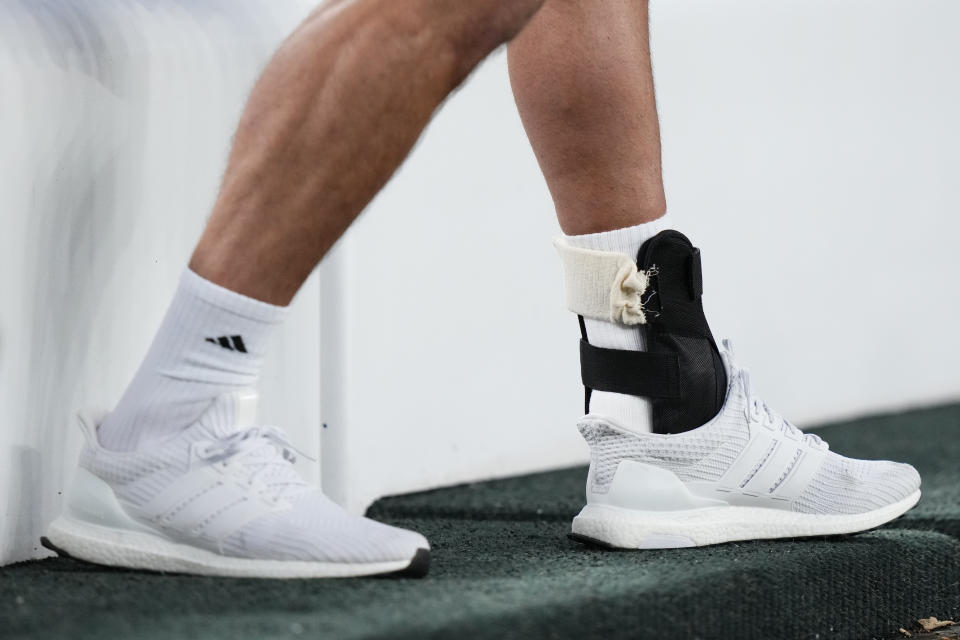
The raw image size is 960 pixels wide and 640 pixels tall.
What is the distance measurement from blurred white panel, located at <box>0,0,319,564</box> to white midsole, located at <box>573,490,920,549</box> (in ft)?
1.59

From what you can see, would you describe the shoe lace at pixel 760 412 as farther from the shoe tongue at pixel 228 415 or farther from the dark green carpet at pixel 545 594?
the shoe tongue at pixel 228 415

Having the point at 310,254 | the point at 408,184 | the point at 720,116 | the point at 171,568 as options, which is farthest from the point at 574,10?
the point at 720,116

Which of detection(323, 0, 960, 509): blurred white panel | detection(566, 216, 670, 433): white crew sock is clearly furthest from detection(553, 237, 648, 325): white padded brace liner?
detection(323, 0, 960, 509): blurred white panel

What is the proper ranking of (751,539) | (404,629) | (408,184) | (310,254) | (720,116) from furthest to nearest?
1. (720,116)
2. (408,184)
3. (751,539)
4. (310,254)
5. (404,629)

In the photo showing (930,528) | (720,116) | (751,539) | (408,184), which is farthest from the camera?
(720,116)

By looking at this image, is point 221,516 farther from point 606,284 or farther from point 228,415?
point 606,284

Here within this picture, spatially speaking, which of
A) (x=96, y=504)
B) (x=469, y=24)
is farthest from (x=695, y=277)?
(x=96, y=504)

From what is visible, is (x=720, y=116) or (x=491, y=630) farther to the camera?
(x=720, y=116)

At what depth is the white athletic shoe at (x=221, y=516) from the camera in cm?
83

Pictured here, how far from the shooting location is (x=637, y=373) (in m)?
1.04

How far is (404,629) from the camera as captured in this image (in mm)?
693

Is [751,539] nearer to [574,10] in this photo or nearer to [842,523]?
[842,523]

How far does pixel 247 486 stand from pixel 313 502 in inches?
2.0

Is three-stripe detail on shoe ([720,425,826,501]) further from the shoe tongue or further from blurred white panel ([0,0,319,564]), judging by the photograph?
A: blurred white panel ([0,0,319,564])
